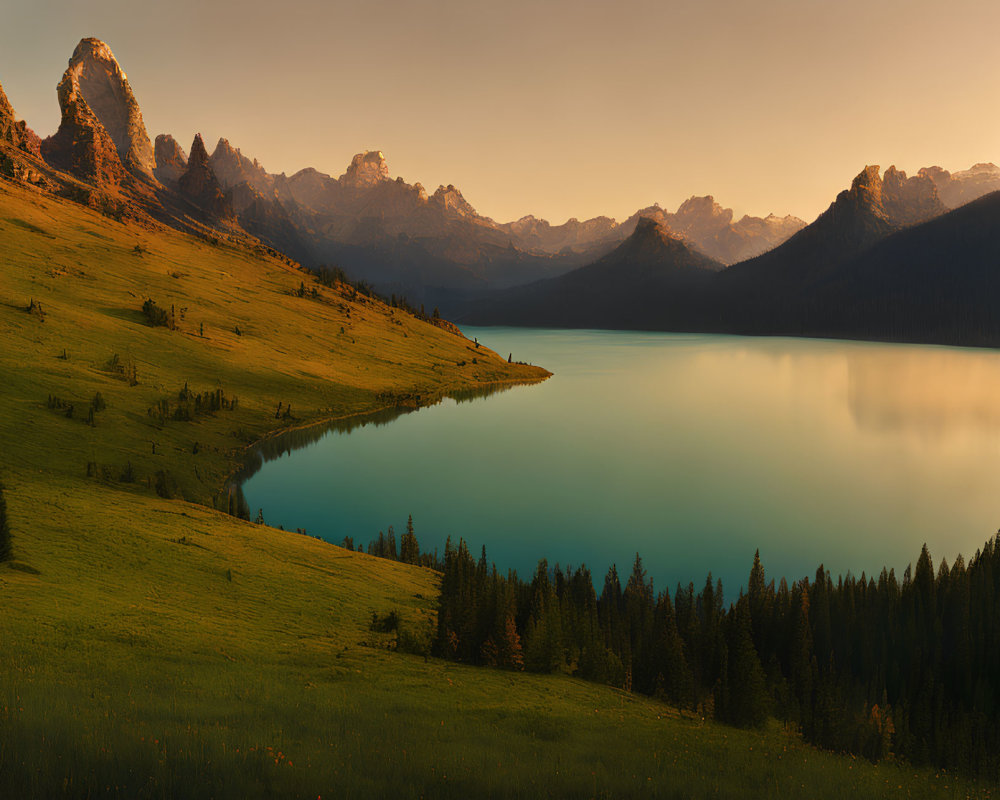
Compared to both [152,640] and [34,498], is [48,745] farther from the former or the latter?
[34,498]

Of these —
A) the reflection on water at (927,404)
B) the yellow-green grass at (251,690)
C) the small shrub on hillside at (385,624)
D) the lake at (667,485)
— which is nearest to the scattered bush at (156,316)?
the lake at (667,485)

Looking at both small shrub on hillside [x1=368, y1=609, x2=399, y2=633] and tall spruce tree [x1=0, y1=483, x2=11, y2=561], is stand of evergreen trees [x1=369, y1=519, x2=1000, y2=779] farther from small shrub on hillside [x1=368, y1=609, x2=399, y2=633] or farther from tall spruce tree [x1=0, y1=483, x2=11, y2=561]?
tall spruce tree [x1=0, y1=483, x2=11, y2=561]

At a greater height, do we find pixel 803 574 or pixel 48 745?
pixel 48 745

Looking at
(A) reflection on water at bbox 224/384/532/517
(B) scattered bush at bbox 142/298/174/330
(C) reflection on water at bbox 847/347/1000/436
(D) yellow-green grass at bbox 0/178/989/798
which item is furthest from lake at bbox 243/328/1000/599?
(B) scattered bush at bbox 142/298/174/330

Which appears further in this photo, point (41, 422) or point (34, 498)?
point (41, 422)

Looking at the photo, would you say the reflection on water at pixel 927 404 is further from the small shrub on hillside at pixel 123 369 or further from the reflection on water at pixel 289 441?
the small shrub on hillside at pixel 123 369

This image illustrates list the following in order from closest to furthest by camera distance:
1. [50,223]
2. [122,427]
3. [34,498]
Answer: [34,498] → [122,427] → [50,223]

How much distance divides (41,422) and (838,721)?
270 ft

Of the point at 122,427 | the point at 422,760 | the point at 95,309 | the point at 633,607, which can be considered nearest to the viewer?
the point at 422,760

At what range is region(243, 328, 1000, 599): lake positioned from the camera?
66.1 meters

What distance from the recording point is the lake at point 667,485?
6606 cm

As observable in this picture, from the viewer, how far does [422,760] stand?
16.5 metres

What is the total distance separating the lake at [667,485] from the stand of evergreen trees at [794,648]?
10.3m

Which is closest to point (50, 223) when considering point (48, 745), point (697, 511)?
point (697, 511)
